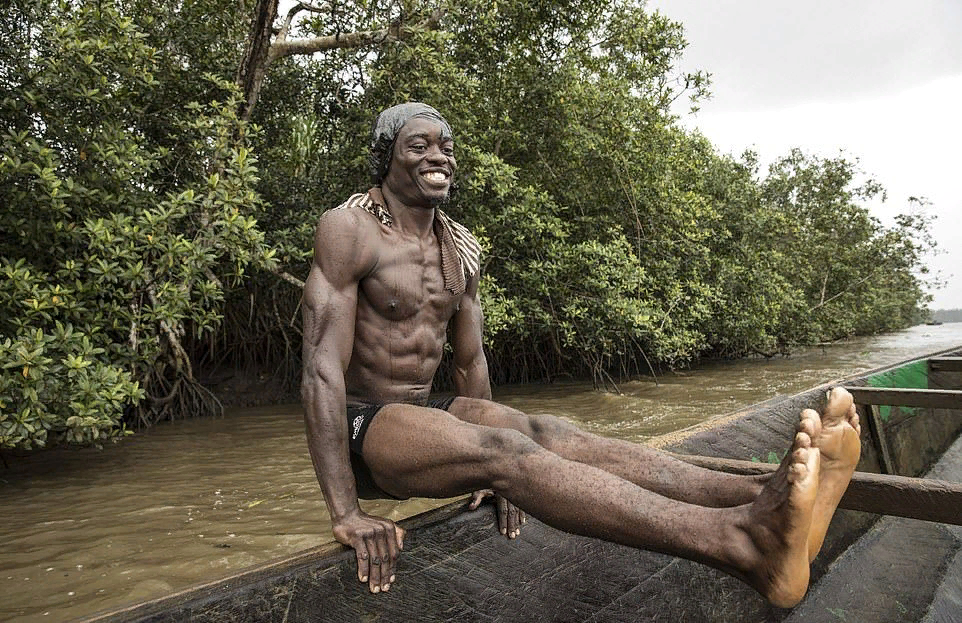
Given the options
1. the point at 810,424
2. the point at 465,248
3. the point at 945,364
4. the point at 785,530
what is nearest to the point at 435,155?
the point at 465,248

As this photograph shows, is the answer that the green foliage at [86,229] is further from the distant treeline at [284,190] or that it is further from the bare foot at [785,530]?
the bare foot at [785,530]

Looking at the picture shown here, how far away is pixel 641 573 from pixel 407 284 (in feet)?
4.25

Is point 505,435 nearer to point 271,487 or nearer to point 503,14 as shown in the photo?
point 271,487

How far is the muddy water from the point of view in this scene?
2934 millimetres

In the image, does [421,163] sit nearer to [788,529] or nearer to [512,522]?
[512,522]

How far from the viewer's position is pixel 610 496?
52.3 inches

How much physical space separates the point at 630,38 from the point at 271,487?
729cm

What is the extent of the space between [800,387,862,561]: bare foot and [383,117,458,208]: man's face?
1319 millimetres

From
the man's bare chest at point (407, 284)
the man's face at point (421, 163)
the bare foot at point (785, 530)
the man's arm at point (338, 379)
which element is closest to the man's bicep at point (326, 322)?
the man's arm at point (338, 379)

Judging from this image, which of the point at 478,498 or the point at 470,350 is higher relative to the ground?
the point at 470,350

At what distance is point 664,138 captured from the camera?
8.85 m

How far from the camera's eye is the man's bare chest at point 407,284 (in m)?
1.99

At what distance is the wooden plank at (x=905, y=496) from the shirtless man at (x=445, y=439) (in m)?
0.60

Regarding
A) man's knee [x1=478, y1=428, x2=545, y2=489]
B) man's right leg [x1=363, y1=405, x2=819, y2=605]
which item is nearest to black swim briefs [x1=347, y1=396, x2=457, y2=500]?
man's right leg [x1=363, y1=405, x2=819, y2=605]
